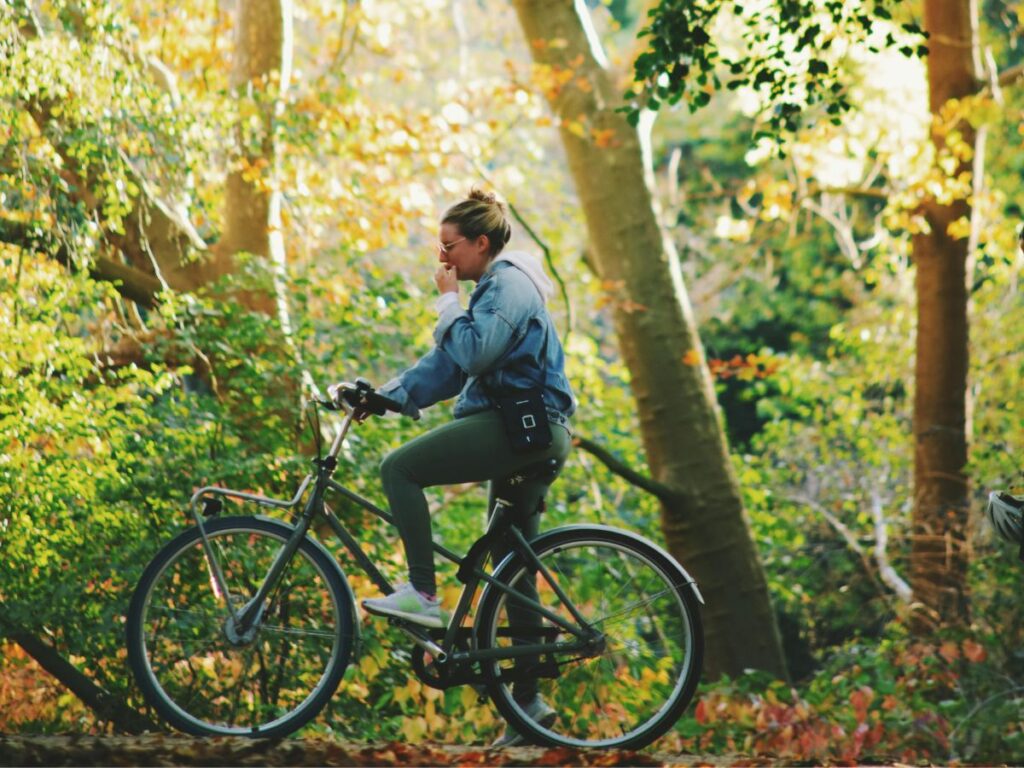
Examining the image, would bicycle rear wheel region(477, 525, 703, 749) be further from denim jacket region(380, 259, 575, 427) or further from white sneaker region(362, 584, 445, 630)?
denim jacket region(380, 259, 575, 427)

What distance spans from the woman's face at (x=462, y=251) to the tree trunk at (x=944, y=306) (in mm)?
6885

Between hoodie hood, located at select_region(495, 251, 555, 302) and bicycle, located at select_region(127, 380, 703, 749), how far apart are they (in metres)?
0.63

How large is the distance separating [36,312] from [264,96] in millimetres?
3450

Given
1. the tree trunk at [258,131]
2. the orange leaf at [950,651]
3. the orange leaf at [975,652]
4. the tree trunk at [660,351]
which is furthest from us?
the tree trunk at [660,351]

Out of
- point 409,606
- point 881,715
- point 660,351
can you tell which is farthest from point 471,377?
point 660,351

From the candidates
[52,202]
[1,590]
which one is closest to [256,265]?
[52,202]

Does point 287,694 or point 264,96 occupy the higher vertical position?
point 264,96

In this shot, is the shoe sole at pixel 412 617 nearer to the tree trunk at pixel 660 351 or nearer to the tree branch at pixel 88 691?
the tree branch at pixel 88 691

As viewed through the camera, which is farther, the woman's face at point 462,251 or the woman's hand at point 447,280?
the woman's face at point 462,251

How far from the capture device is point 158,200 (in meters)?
8.66

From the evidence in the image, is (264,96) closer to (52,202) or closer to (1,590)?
(52,202)

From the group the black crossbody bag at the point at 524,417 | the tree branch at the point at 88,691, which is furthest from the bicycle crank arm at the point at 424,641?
the tree branch at the point at 88,691

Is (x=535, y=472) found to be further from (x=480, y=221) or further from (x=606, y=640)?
(x=480, y=221)

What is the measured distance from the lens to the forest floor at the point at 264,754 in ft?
13.1
